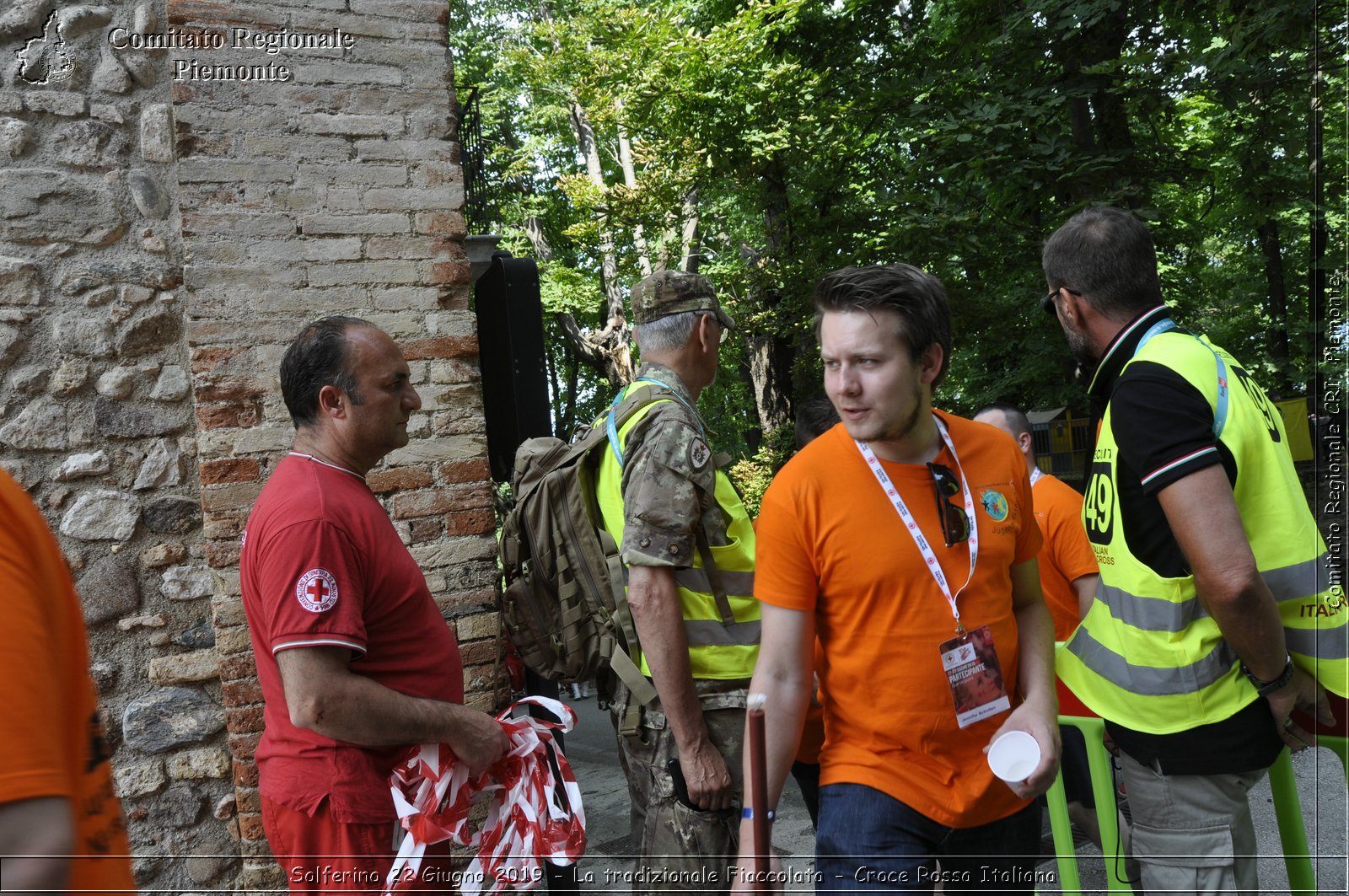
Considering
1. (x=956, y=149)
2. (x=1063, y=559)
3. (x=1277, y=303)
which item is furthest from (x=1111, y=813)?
(x=1277, y=303)

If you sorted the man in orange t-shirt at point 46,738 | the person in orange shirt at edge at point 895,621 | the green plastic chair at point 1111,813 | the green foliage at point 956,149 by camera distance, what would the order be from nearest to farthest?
the man in orange t-shirt at point 46,738 < the person in orange shirt at edge at point 895,621 < the green plastic chair at point 1111,813 < the green foliage at point 956,149

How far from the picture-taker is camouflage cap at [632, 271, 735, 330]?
3080 millimetres

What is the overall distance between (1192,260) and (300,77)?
10025 millimetres

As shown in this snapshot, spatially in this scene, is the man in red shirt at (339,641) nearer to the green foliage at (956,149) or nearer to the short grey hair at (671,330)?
the short grey hair at (671,330)

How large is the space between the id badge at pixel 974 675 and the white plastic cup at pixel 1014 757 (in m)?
0.12

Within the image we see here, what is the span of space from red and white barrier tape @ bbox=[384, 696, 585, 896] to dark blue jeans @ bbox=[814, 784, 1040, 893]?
0.75 m

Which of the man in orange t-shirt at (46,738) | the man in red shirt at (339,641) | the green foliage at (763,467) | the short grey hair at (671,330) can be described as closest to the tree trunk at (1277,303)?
the green foliage at (763,467)

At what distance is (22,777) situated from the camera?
1.16m

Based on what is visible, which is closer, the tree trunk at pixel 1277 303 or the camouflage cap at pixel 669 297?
the camouflage cap at pixel 669 297

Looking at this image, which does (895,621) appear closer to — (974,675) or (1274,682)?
(974,675)

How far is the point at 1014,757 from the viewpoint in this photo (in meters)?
2.06

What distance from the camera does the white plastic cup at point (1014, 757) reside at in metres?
2.04

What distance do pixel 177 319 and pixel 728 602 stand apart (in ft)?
7.51

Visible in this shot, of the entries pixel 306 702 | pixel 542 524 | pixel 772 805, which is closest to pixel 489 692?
pixel 542 524
